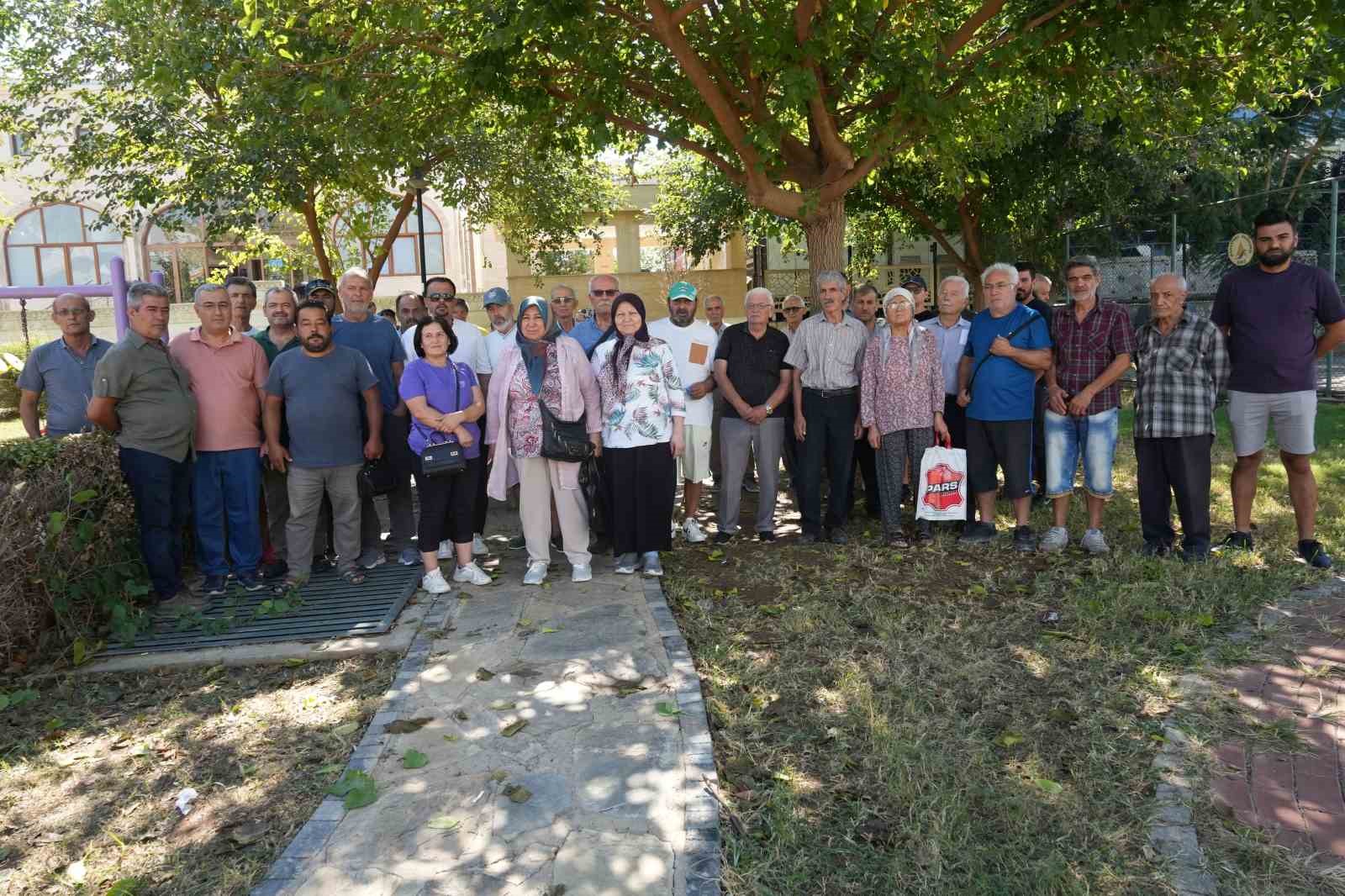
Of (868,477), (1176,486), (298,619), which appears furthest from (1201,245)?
(298,619)

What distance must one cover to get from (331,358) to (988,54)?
5.32 metres

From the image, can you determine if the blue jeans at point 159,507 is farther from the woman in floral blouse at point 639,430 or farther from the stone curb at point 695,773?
the stone curb at point 695,773

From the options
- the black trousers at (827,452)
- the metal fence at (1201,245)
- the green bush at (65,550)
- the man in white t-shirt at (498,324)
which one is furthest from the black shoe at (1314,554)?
the green bush at (65,550)

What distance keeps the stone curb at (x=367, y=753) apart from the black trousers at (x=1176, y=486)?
4530mm

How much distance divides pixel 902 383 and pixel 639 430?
79.1 inches

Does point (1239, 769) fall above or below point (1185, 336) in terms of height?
below

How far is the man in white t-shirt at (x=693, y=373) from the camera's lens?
24.7 ft

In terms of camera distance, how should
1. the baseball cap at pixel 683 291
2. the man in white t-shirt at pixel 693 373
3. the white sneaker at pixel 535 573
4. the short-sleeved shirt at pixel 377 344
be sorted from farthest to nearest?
the man in white t-shirt at pixel 693 373 < the baseball cap at pixel 683 291 < the short-sleeved shirt at pixel 377 344 < the white sneaker at pixel 535 573

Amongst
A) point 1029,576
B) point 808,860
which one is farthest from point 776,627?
point 808,860

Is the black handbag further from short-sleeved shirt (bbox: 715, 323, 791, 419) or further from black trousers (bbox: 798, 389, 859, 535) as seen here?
black trousers (bbox: 798, 389, 859, 535)

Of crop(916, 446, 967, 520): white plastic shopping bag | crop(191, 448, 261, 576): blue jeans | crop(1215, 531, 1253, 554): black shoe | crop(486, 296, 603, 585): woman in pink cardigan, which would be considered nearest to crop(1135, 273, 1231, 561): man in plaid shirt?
crop(1215, 531, 1253, 554): black shoe

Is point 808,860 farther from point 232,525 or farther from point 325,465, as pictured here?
point 232,525

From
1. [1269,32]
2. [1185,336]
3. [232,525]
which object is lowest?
[232,525]

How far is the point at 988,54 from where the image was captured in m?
7.59
